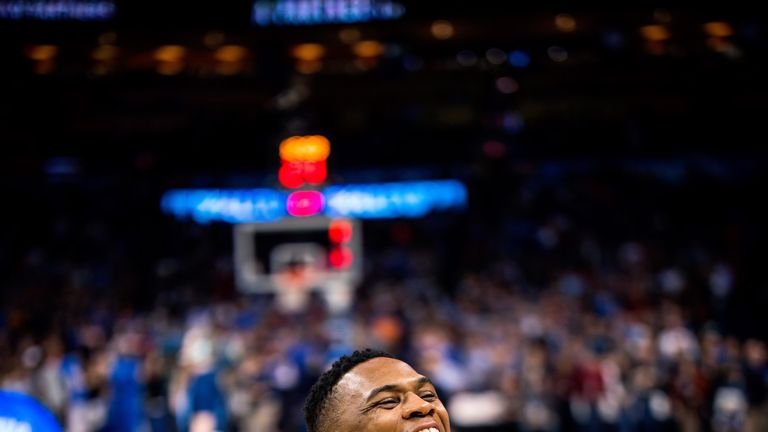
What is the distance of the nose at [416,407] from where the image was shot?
132 cm

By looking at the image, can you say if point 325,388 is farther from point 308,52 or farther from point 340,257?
point 308,52

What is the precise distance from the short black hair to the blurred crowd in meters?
5.36

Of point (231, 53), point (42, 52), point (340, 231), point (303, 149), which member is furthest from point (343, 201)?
point (42, 52)

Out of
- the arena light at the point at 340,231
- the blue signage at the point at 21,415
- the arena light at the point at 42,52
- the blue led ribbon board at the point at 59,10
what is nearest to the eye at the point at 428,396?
the blue signage at the point at 21,415

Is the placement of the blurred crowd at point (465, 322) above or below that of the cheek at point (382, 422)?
below

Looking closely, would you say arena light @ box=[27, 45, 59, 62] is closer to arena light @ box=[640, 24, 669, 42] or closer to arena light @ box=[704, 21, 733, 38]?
arena light @ box=[640, 24, 669, 42]

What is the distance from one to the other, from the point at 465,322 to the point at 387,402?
9315 mm

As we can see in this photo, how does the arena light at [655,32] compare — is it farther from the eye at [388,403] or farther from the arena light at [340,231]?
the eye at [388,403]

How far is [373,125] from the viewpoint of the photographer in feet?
55.4

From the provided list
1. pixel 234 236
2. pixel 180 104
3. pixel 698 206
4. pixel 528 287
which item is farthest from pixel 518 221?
pixel 180 104

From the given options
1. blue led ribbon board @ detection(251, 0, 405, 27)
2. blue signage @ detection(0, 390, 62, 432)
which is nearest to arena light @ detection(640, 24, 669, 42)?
blue led ribbon board @ detection(251, 0, 405, 27)

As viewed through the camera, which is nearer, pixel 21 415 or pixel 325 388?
pixel 325 388

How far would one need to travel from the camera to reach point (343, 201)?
1529 centimetres

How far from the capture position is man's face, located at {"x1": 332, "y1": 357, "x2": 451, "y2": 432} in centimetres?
131
